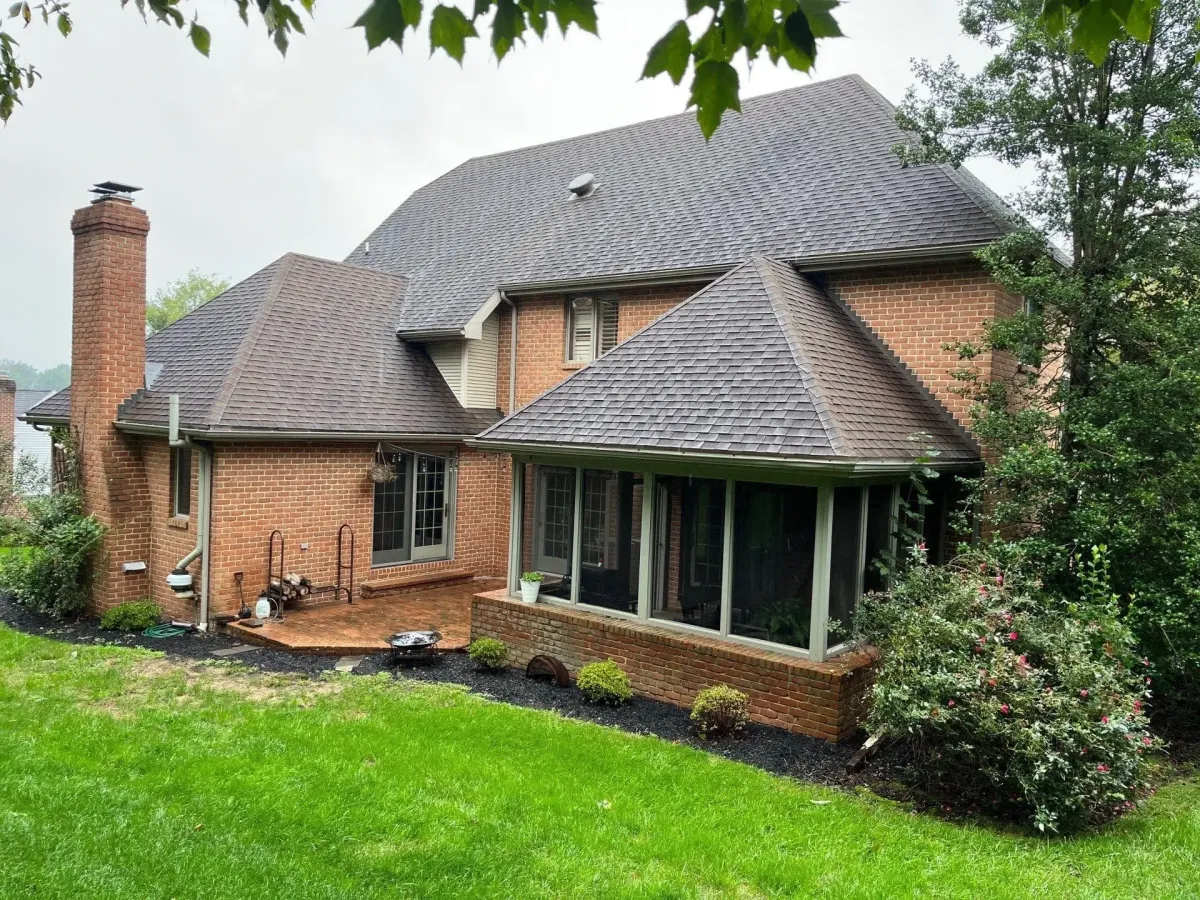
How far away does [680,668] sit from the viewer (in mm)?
8695

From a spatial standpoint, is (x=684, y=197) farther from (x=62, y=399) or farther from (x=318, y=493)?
(x=62, y=399)

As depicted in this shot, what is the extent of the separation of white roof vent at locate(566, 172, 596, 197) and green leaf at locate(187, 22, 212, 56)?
1312cm

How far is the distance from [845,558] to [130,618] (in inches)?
379

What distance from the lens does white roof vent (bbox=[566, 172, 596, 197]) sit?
16.6 m

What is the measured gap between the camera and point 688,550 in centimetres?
931

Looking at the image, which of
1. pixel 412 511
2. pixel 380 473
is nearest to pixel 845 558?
pixel 380 473

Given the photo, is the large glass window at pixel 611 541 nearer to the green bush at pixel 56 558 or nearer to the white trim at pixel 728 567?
the white trim at pixel 728 567

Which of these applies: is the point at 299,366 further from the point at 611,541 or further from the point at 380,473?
the point at 611,541

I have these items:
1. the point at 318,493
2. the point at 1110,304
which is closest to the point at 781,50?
the point at 1110,304

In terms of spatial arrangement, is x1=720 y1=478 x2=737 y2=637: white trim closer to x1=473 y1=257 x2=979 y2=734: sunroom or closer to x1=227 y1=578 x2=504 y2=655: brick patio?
x1=473 y1=257 x2=979 y2=734: sunroom

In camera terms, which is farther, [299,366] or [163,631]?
[299,366]

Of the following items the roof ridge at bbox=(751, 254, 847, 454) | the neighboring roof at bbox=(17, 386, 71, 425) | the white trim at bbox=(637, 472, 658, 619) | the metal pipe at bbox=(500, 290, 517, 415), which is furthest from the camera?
the metal pipe at bbox=(500, 290, 517, 415)

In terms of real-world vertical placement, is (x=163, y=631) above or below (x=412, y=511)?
below

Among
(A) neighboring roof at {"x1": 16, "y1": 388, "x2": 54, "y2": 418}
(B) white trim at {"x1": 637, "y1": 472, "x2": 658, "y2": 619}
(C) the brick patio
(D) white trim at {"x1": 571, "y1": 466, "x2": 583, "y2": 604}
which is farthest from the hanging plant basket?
(A) neighboring roof at {"x1": 16, "y1": 388, "x2": 54, "y2": 418}
